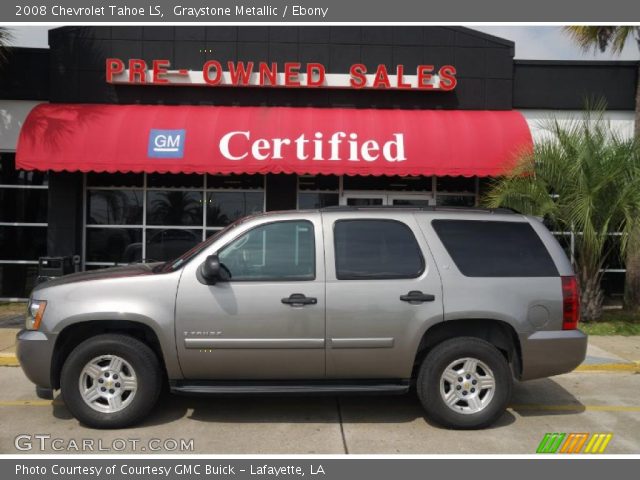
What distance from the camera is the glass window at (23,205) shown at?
11930 millimetres

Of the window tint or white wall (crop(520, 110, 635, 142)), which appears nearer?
the window tint

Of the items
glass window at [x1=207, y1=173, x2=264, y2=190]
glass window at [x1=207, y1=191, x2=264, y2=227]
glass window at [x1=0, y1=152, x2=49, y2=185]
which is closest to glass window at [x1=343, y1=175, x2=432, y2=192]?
glass window at [x1=207, y1=173, x2=264, y2=190]

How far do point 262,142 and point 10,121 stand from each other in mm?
5305

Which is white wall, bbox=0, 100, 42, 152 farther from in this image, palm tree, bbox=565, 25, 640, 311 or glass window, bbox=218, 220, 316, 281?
palm tree, bbox=565, 25, 640, 311

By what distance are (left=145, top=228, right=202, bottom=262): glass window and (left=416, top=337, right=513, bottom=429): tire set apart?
7806 mm

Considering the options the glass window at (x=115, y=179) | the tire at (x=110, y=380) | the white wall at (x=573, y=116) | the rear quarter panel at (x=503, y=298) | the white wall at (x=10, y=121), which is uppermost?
the white wall at (x=573, y=116)

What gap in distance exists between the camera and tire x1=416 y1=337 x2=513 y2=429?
5.03m

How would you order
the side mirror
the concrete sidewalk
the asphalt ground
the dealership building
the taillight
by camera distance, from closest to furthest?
the asphalt ground → the side mirror → the taillight → the concrete sidewalk → the dealership building

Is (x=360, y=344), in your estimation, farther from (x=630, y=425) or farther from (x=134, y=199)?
(x=134, y=199)

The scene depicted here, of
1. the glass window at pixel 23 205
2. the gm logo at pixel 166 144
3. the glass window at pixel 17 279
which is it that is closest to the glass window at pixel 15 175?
the glass window at pixel 23 205

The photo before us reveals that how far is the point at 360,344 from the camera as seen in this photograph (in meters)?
4.95

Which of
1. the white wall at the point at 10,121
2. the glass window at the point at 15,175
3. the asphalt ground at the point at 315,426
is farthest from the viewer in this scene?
the glass window at the point at 15,175

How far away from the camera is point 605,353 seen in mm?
7996

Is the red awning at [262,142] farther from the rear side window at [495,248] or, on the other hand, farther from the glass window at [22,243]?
the rear side window at [495,248]
